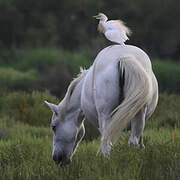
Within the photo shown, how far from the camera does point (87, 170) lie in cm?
446

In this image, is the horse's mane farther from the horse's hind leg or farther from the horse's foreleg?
the horse's hind leg

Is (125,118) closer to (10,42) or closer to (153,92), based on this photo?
(153,92)

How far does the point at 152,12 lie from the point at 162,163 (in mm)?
21905

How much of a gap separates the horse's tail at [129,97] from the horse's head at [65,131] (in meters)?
1.20

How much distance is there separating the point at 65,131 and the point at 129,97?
1431 mm

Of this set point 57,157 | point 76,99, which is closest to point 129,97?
point 76,99

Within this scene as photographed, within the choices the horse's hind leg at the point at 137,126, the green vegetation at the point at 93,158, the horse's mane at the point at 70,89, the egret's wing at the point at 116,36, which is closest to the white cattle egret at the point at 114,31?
the egret's wing at the point at 116,36

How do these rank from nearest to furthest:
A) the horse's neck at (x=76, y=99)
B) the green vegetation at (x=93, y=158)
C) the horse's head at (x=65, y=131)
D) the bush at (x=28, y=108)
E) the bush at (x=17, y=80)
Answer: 1. the green vegetation at (x=93, y=158)
2. the horse's neck at (x=76, y=99)
3. the horse's head at (x=65, y=131)
4. the bush at (x=28, y=108)
5. the bush at (x=17, y=80)

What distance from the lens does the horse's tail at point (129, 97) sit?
4.61 m

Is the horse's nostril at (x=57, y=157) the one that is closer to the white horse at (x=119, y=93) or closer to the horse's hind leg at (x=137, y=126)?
the white horse at (x=119, y=93)

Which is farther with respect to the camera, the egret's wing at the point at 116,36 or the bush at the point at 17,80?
the bush at the point at 17,80

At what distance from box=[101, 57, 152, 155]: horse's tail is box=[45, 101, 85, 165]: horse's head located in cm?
120

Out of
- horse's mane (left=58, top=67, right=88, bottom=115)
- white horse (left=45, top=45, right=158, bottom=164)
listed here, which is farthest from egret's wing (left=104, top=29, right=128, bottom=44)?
horse's mane (left=58, top=67, right=88, bottom=115)

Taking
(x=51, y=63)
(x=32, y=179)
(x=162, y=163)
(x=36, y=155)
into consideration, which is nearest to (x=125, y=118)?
(x=162, y=163)
